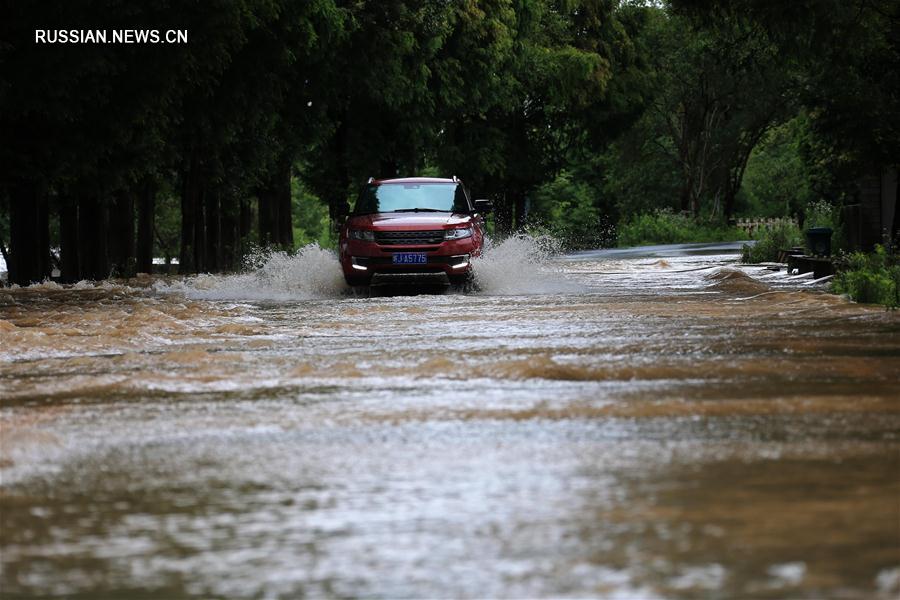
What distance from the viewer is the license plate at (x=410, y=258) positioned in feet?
76.0

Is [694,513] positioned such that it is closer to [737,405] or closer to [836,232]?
[737,405]

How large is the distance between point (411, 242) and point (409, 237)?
0.08 m

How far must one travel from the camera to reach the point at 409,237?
23219 mm

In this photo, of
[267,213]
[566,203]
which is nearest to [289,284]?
[267,213]

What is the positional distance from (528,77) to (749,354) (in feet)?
138

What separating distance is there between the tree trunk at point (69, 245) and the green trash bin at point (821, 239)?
1490cm

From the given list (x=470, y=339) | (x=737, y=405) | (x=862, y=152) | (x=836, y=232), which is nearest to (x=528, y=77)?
(x=836, y=232)

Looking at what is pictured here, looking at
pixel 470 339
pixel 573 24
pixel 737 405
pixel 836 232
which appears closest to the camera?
pixel 737 405

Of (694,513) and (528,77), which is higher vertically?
(528,77)

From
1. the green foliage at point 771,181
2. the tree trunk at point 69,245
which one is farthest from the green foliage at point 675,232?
the tree trunk at point 69,245

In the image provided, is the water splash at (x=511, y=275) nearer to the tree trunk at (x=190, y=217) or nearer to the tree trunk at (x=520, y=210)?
the tree trunk at (x=190, y=217)

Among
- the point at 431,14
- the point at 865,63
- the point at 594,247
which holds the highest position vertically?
the point at 431,14

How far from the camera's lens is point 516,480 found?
21.6 feet

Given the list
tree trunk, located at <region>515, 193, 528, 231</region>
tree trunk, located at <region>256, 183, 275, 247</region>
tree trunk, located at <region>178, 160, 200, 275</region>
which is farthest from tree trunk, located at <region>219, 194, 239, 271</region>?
tree trunk, located at <region>515, 193, 528, 231</region>
